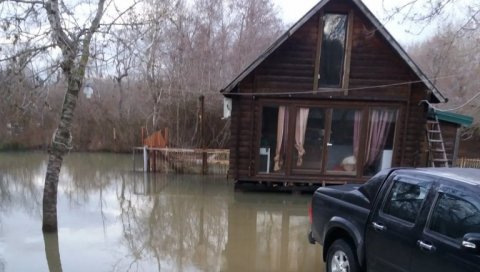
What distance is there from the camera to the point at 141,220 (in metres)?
9.36

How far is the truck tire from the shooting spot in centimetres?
470

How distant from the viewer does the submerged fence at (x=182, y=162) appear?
15.9 metres

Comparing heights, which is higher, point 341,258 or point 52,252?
point 341,258

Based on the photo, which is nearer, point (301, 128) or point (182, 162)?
point (301, 128)

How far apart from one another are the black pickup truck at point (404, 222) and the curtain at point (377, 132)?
704 cm

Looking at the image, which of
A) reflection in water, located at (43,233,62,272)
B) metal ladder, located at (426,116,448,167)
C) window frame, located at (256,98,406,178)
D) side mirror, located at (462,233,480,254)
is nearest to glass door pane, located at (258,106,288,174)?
window frame, located at (256,98,406,178)

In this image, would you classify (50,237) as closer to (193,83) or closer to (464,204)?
(464,204)

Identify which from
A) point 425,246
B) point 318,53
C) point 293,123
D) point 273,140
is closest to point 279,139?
point 273,140

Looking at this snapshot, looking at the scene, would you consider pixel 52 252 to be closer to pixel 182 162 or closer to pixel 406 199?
pixel 406 199

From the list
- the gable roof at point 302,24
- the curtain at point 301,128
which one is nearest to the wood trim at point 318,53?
the gable roof at point 302,24

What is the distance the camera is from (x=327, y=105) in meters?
11.8

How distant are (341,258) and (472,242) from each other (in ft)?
6.53

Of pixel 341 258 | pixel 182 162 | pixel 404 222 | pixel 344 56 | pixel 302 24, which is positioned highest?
pixel 302 24

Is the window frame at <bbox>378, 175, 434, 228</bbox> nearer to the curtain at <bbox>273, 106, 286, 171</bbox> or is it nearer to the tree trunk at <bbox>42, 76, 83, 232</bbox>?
the tree trunk at <bbox>42, 76, 83, 232</bbox>
